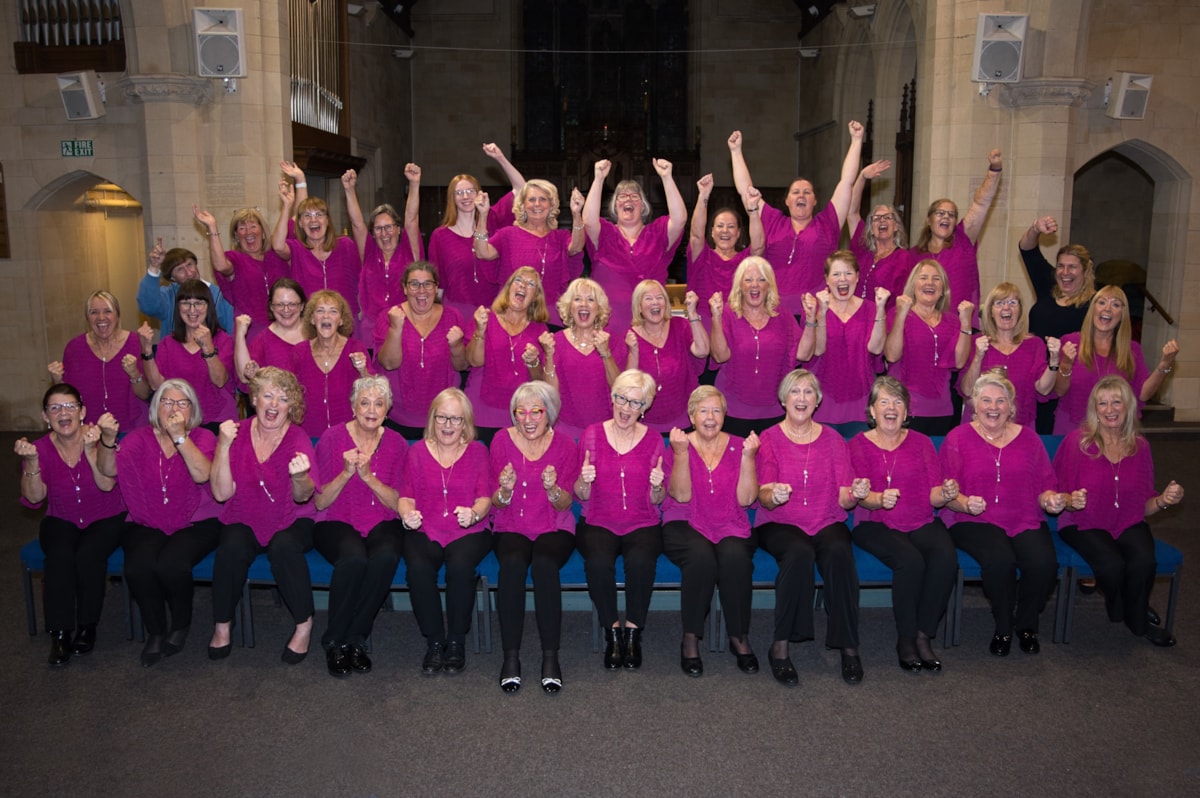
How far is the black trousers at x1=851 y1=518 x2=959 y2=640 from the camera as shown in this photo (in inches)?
174

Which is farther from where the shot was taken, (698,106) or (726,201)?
(698,106)

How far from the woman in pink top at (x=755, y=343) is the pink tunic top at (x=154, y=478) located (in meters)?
2.54

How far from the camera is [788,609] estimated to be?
14.3 ft

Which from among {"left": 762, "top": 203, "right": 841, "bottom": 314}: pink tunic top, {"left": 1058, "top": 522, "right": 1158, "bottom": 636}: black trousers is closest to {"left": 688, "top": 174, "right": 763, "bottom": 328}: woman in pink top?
{"left": 762, "top": 203, "right": 841, "bottom": 314}: pink tunic top

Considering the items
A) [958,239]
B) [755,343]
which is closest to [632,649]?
[755,343]

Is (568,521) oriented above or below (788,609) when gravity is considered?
above

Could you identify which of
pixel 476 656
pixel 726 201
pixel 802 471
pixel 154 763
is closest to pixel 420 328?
pixel 476 656

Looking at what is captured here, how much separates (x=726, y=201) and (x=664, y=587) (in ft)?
38.1

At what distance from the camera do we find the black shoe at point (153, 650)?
4391 mm

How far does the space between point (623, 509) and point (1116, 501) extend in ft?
7.54

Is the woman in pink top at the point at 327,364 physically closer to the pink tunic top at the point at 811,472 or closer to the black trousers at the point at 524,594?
the black trousers at the point at 524,594

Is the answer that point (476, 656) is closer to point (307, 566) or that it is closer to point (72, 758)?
point (307, 566)

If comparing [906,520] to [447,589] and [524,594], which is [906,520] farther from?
[447,589]

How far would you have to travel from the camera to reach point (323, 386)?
16.9 feet
